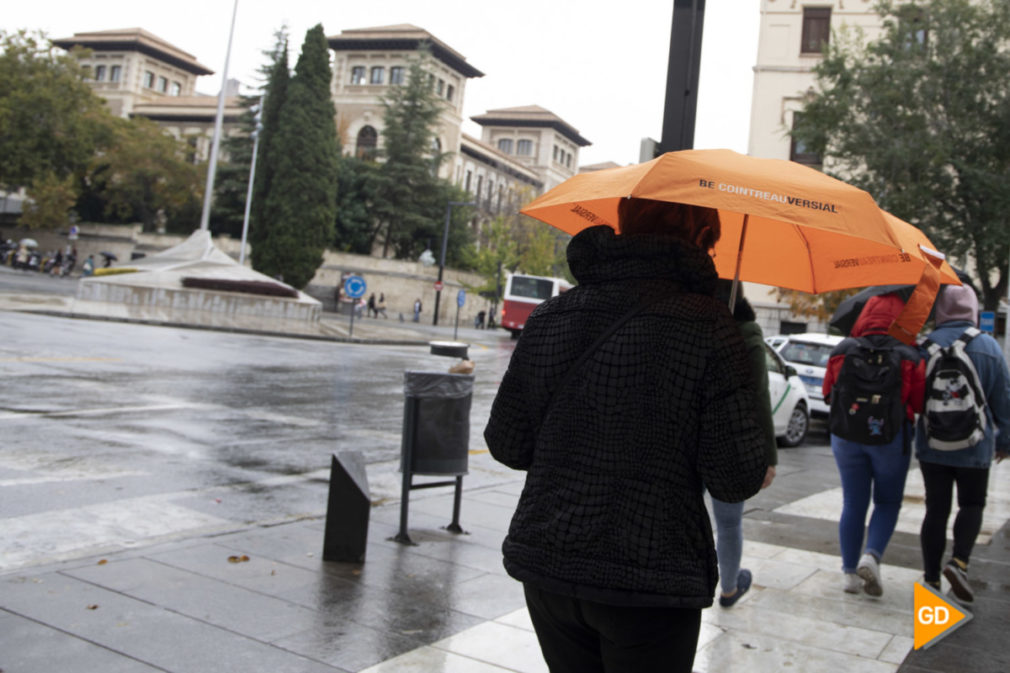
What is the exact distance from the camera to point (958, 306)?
5309 mm

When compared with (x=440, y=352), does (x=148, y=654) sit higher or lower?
lower

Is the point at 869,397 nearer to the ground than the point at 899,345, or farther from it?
nearer to the ground

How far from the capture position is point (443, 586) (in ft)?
17.8

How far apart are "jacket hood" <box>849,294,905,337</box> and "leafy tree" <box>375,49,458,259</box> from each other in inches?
2303

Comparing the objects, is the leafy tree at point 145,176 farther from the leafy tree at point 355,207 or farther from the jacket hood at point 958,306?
the jacket hood at point 958,306

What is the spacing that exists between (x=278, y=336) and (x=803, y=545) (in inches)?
961

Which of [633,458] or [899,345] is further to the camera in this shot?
[899,345]

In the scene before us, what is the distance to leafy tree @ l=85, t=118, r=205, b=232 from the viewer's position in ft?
211

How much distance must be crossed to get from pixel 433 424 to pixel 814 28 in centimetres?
4091

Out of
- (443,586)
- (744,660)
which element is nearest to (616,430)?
(744,660)

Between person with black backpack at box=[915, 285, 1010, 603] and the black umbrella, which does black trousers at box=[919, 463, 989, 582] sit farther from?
the black umbrella

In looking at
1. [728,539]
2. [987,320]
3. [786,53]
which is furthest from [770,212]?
[786,53]

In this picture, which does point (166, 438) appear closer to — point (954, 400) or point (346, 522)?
point (346, 522)

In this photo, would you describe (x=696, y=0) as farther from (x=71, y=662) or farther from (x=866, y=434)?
(x=71, y=662)
